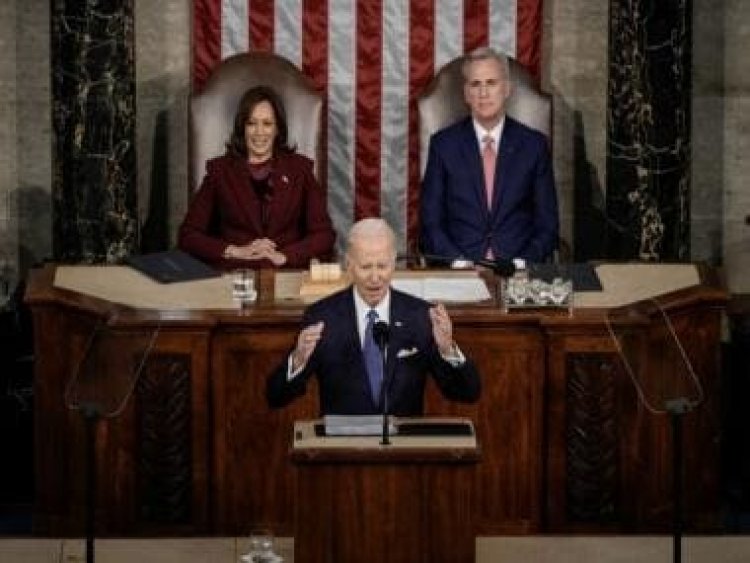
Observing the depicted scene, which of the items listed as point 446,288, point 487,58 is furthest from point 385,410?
point 487,58

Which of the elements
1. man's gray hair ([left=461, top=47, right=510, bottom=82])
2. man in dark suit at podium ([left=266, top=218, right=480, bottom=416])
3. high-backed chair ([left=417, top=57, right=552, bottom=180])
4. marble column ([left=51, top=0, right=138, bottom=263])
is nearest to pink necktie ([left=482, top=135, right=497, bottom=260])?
man's gray hair ([left=461, top=47, right=510, bottom=82])

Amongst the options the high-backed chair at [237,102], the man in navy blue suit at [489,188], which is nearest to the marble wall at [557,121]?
the high-backed chair at [237,102]

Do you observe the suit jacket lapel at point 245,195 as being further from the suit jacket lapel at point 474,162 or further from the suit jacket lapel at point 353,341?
the suit jacket lapel at point 353,341

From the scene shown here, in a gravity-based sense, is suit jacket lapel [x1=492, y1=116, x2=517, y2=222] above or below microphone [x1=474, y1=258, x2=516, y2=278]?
above

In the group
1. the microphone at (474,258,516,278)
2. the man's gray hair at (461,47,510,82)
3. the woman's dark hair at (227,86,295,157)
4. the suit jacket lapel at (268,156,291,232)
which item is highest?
the man's gray hair at (461,47,510,82)

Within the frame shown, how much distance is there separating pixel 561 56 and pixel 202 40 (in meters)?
1.84

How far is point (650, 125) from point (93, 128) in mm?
2692

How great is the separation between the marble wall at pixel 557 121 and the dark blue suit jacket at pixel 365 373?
13.4 ft

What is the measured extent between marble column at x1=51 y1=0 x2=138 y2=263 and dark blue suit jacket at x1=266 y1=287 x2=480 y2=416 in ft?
11.4

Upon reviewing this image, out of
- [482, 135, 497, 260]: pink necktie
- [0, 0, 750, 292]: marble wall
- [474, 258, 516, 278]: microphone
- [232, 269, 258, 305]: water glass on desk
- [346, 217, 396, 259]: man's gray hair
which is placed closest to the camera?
[346, 217, 396, 259]: man's gray hair

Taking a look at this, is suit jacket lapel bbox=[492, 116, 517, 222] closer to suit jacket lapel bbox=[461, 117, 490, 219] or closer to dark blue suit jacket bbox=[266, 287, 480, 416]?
suit jacket lapel bbox=[461, 117, 490, 219]

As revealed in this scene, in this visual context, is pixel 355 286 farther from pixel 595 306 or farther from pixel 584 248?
pixel 584 248

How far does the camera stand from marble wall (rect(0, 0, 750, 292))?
1095 centimetres

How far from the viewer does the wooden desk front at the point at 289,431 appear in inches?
321
